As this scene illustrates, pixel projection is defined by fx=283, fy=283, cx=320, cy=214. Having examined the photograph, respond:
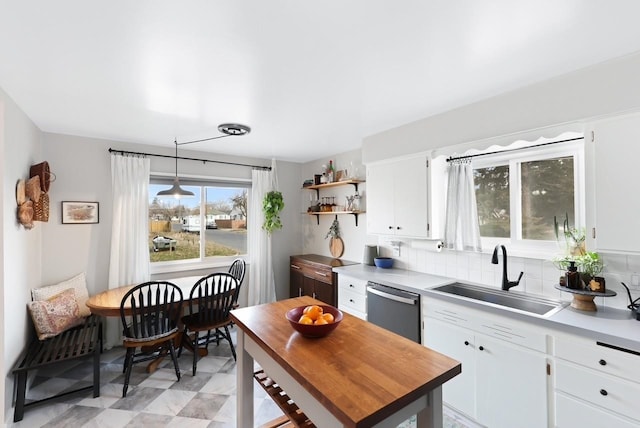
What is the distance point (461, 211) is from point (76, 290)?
4.03 meters

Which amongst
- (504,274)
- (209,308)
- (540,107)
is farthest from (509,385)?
(209,308)

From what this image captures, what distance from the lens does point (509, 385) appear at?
1.84 m

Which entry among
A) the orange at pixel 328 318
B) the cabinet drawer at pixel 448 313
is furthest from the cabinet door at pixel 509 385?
the orange at pixel 328 318

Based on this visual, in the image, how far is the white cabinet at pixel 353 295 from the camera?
2922 mm

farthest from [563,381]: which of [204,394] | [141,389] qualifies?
[141,389]

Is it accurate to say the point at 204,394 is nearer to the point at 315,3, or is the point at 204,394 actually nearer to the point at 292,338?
the point at 292,338

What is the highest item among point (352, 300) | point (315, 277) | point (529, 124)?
point (529, 124)

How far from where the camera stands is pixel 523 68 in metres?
1.75

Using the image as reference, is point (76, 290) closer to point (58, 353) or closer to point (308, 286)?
point (58, 353)

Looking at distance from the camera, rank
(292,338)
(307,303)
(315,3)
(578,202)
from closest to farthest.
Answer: (315,3) → (292,338) → (307,303) → (578,202)

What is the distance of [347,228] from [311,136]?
4.61ft

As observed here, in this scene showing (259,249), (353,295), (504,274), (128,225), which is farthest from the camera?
(259,249)

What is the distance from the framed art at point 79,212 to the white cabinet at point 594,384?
4324 mm

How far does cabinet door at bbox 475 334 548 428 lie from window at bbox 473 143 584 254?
1010mm
